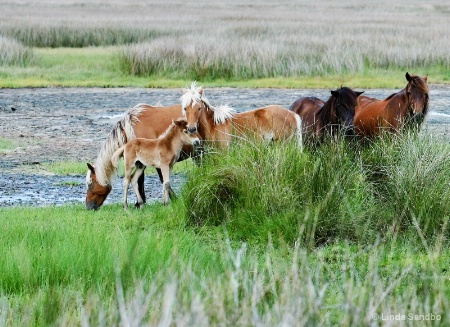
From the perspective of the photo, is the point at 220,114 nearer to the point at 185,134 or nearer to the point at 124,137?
the point at 185,134

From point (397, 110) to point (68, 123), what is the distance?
838 cm

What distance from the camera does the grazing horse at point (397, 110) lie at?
10.9 m

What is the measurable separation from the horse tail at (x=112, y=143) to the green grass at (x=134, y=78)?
1368cm

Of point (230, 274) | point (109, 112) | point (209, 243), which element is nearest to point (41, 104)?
point (109, 112)

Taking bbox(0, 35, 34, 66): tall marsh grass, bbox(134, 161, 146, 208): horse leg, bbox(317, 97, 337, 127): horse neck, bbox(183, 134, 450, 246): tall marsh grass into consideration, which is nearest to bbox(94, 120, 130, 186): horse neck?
bbox(134, 161, 146, 208): horse leg

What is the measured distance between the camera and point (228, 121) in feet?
33.7

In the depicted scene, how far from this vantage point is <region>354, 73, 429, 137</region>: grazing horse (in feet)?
35.9

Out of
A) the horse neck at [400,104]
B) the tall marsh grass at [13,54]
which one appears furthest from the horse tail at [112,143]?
the tall marsh grass at [13,54]

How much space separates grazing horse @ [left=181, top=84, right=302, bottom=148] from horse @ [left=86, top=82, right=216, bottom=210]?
0.16 meters

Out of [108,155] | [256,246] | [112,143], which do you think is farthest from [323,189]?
[112,143]

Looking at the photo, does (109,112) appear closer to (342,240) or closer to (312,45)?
(312,45)

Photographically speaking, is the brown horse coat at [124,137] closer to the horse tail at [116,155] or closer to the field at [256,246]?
the horse tail at [116,155]

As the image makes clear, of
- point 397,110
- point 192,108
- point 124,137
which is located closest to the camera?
point 192,108

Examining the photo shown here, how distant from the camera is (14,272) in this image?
6.29 meters
